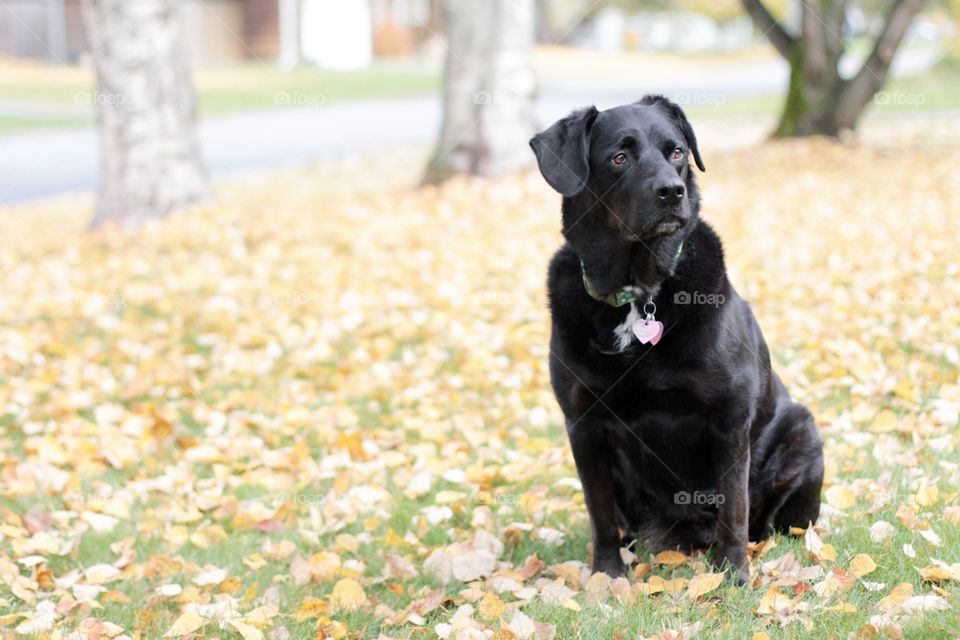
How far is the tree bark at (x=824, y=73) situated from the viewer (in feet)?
43.3

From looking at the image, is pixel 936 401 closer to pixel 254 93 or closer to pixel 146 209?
pixel 146 209

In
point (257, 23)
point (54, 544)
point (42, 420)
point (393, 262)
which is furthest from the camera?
point (257, 23)

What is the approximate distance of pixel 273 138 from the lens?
20781 millimetres

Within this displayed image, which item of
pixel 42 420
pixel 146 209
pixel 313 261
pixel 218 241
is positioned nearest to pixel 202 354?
pixel 42 420

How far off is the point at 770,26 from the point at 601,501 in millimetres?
11254

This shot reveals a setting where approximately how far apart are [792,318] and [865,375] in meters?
1.15

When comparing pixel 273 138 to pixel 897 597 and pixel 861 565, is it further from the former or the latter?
pixel 897 597

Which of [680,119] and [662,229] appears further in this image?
[680,119]

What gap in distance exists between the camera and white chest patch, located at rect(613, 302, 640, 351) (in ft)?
11.7

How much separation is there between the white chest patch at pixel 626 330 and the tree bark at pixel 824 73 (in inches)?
420

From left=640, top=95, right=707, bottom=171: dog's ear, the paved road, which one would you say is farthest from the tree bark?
left=640, top=95, right=707, bottom=171: dog's ear

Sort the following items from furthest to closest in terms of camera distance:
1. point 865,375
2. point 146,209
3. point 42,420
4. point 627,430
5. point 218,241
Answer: point 146,209
point 218,241
point 42,420
point 865,375
point 627,430

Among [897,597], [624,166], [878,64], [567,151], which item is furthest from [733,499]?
[878,64]

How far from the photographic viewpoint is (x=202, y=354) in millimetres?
7215
